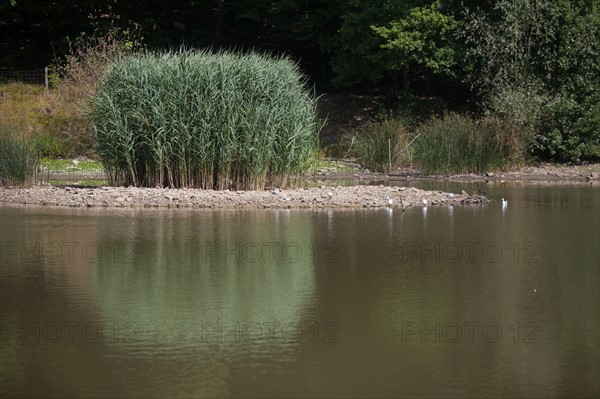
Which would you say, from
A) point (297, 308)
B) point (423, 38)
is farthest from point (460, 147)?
point (297, 308)

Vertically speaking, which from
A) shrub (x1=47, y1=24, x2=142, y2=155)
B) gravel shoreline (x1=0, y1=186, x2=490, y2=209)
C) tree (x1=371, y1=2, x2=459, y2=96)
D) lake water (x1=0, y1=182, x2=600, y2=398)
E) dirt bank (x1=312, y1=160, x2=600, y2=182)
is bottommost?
lake water (x1=0, y1=182, x2=600, y2=398)

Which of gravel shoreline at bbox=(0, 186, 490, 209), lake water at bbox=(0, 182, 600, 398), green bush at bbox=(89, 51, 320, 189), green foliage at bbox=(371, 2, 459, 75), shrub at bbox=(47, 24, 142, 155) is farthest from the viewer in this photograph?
green foliage at bbox=(371, 2, 459, 75)

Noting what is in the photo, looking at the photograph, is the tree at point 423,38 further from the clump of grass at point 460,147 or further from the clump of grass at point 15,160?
the clump of grass at point 15,160

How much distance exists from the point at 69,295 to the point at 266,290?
2.16 m

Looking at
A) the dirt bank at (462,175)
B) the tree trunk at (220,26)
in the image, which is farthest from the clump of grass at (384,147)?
the tree trunk at (220,26)

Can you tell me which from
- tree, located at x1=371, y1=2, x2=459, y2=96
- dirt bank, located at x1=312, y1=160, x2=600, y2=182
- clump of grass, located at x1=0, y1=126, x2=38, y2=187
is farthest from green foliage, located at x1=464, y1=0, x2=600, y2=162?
clump of grass, located at x1=0, y1=126, x2=38, y2=187

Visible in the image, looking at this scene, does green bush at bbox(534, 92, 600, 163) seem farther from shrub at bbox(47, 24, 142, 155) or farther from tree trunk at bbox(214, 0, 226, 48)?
tree trunk at bbox(214, 0, 226, 48)

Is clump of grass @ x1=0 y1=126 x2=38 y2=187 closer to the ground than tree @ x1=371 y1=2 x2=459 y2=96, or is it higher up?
closer to the ground

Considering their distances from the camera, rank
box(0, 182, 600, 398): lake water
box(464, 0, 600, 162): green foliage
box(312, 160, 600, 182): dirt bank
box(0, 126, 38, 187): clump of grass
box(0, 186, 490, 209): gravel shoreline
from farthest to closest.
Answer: box(464, 0, 600, 162): green foliage, box(312, 160, 600, 182): dirt bank, box(0, 126, 38, 187): clump of grass, box(0, 186, 490, 209): gravel shoreline, box(0, 182, 600, 398): lake water

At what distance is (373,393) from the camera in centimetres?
854

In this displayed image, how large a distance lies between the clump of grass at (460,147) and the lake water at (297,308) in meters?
9.87

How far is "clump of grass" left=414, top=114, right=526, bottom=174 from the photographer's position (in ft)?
92.0

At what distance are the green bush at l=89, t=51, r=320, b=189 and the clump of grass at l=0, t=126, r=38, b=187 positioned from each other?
5.58ft

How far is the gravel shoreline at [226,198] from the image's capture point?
2016 cm
